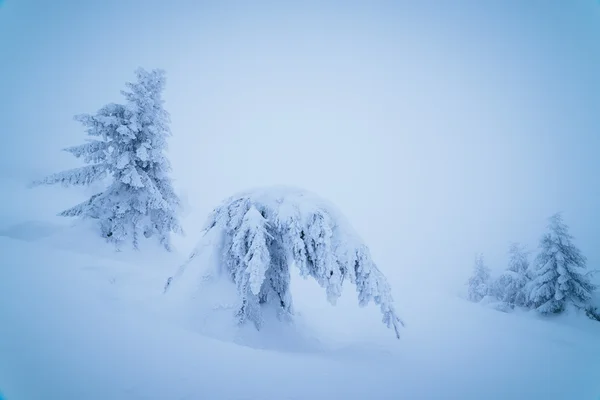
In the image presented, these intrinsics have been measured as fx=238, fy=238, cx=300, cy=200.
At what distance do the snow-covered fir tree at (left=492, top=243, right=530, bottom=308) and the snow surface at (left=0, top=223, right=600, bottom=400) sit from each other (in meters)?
11.5

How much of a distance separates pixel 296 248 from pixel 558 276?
21615 mm

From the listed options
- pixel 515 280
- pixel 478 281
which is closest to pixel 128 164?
pixel 515 280

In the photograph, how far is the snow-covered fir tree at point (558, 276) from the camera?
1645 cm

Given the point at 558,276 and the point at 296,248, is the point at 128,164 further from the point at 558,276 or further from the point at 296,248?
the point at 558,276

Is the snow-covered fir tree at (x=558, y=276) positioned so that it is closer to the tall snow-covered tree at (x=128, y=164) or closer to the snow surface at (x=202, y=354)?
the snow surface at (x=202, y=354)

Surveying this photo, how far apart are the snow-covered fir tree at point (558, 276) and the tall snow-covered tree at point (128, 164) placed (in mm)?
25492

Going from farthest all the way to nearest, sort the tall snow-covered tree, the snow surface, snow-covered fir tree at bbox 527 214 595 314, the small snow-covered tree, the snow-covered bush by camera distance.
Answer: the small snow-covered tree < snow-covered fir tree at bbox 527 214 595 314 < the tall snow-covered tree < the snow-covered bush < the snow surface

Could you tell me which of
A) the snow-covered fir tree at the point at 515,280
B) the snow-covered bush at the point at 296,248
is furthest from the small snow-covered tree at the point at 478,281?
the snow-covered bush at the point at 296,248

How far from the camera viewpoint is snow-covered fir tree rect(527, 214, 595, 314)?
54.0 ft

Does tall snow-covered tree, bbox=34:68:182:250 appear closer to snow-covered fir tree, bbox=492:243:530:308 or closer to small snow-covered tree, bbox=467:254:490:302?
snow-covered fir tree, bbox=492:243:530:308

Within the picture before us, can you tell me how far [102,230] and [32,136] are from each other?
18907mm

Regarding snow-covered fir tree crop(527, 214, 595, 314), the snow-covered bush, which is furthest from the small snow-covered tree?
the snow-covered bush

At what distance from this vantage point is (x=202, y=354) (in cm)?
458

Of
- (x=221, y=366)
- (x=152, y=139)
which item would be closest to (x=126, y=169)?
(x=152, y=139)
